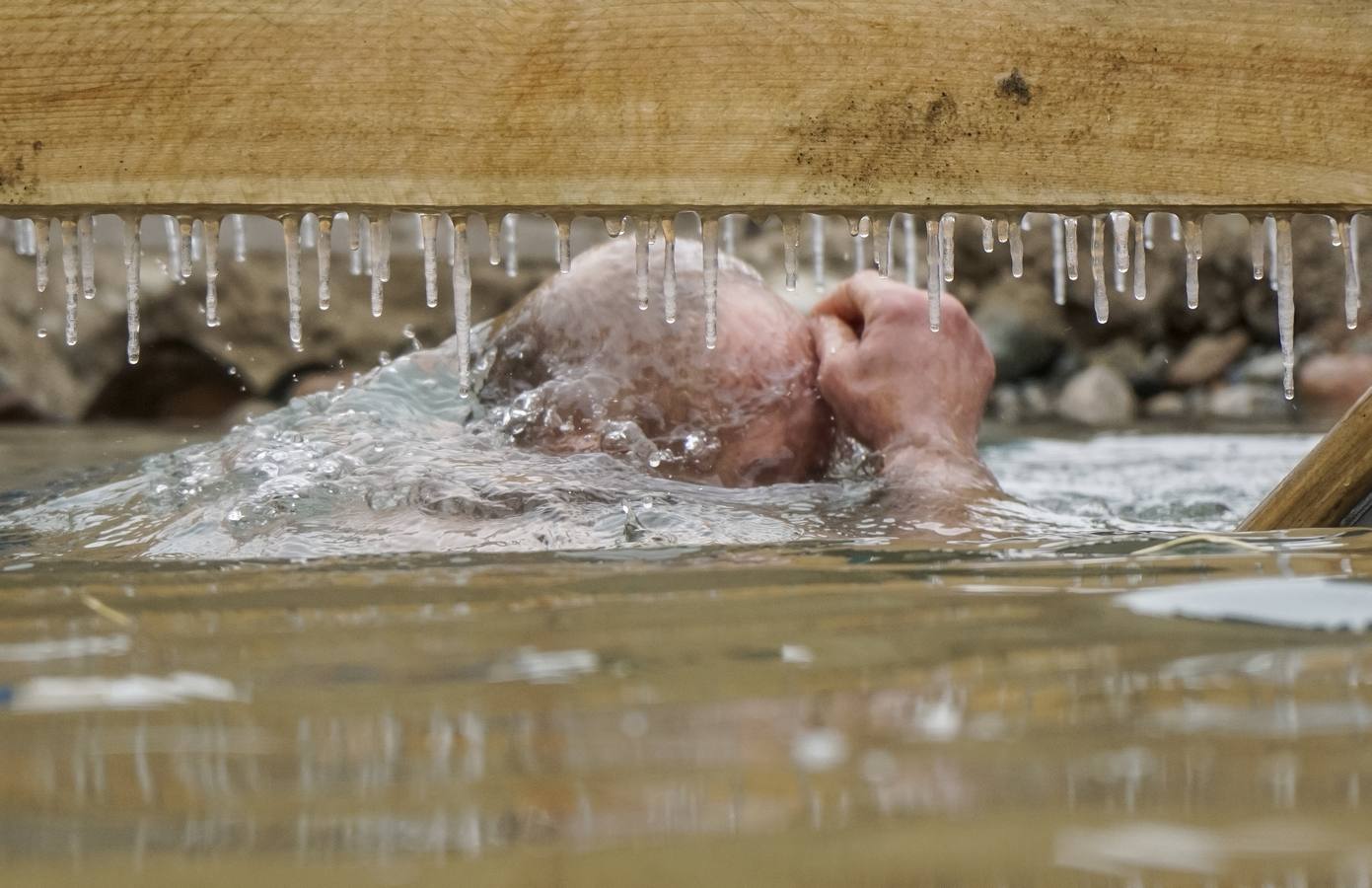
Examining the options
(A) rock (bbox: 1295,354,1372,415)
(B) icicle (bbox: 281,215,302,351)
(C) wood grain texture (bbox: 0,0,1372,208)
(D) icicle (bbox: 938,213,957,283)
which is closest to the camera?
(C) wood grain texture (bbox: 0,0,1372,208)

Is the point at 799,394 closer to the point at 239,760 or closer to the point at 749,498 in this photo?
the point at 749,498

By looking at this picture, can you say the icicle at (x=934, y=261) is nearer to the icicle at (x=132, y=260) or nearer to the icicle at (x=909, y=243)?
the icicle at (x=909, y=243)

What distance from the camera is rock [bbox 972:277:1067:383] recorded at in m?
7.52

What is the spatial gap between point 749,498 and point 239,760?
5.06ft

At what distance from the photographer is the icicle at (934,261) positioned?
1850mm

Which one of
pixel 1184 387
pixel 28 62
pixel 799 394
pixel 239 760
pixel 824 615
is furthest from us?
pixel 1184 387

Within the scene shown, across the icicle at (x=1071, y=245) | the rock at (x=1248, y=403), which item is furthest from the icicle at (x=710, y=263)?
the rock at (x=1248, y=403)

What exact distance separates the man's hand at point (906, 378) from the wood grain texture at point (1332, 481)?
1.99 feet

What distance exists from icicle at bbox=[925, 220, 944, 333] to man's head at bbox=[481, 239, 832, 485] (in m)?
0.56

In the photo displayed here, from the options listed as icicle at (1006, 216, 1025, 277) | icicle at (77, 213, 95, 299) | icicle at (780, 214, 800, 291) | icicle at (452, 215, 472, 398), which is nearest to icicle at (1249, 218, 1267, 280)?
icicle at (1006, 216, 1025, 277)

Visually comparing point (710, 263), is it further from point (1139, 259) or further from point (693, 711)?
point (693, 711)

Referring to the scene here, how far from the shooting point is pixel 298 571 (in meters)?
1.54

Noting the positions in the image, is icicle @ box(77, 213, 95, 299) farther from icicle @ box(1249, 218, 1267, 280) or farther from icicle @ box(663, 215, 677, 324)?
icicle @ box(1249, 218, 1267, 280)

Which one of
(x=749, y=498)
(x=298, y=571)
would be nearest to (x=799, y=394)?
(x=749, y=498)
